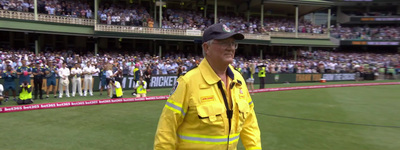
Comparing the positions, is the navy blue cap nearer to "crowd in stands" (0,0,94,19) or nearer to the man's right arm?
the man's right arm

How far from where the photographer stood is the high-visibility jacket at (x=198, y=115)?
2.32 metres

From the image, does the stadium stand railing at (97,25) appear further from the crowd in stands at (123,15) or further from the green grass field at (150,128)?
the green grass field at (150,128)

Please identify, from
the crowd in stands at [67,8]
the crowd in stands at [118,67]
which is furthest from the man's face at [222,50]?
the crowd in stands at [67,8]

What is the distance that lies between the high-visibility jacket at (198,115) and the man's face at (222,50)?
13 centimetres

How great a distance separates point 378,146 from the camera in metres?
6.25

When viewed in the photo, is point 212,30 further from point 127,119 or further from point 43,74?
point 43,74

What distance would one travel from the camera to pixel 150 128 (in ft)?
25.1

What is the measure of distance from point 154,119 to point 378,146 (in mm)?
5992

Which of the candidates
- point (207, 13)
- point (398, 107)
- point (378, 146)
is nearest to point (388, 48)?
point (207, 13)

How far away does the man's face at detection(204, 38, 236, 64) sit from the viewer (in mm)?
2439

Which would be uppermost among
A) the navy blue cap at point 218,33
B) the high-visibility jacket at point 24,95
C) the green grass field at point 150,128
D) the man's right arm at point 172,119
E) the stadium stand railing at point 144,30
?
the stadium stand railing at point 144,30

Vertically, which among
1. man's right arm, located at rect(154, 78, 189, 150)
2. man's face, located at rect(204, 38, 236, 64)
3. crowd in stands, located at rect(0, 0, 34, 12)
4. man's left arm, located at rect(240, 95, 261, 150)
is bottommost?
man's left arm, located at rect(240, 95, 261, 150)

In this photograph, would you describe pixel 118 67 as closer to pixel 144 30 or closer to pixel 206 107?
pixel 144 30

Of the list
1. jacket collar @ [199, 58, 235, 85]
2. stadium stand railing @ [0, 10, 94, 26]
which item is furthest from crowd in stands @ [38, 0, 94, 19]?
jacket collar @ [199, 58, 235, 85]
